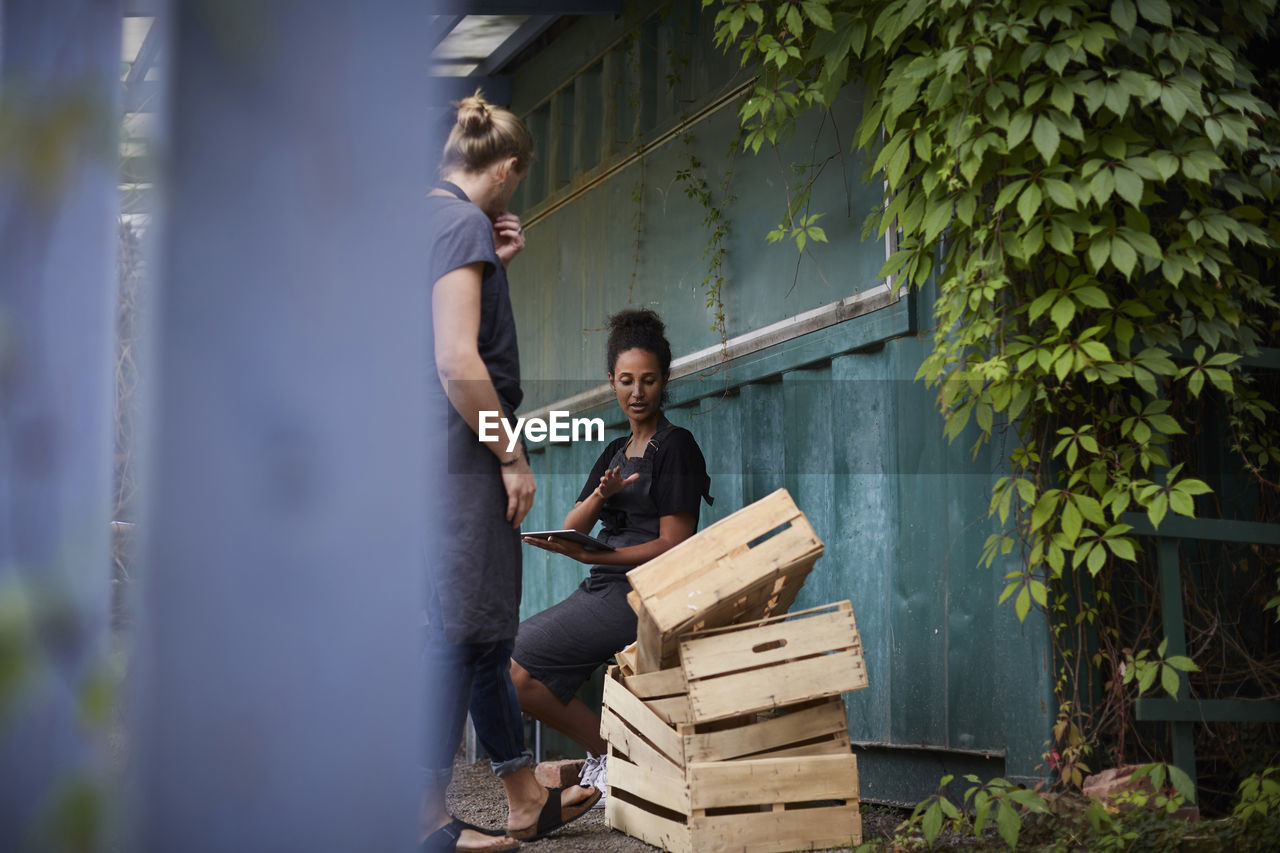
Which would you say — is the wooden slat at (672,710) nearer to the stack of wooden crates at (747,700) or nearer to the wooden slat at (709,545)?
the stack of wooden crates at (747,700)

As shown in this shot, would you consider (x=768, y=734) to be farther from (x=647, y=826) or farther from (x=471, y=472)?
(x=471, y=472)

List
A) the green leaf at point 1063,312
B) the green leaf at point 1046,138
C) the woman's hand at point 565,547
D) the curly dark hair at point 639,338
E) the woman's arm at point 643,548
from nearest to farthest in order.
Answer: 1. the green leaf at point 1046,138
2. the green leaf at point 1063,312
3. the woman's hand at point 565,547
4. the woman's arm at point 643,548
5. the curly dark hair at point 639,338

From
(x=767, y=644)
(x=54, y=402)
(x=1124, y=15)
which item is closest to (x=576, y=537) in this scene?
(x=767, y=644)

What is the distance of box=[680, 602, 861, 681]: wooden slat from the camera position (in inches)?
137

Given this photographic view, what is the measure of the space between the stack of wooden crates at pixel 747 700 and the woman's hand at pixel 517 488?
64 cm

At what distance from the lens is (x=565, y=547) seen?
13.7 ft

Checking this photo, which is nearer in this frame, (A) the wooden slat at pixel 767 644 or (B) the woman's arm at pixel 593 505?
(A) the wooden slat at pixel 767 644

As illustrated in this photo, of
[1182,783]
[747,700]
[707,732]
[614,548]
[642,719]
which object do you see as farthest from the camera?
[614,548]

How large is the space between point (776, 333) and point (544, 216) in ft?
10.2

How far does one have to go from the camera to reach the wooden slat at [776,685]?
3.46 m

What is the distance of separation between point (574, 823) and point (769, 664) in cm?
108

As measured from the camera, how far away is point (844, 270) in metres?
4.58

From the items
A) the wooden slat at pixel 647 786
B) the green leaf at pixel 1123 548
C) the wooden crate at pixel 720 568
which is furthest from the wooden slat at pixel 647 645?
the green leaf at pixel 1123 548

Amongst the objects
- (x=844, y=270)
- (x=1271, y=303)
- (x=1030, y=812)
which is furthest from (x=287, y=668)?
(x=844, y=270)
